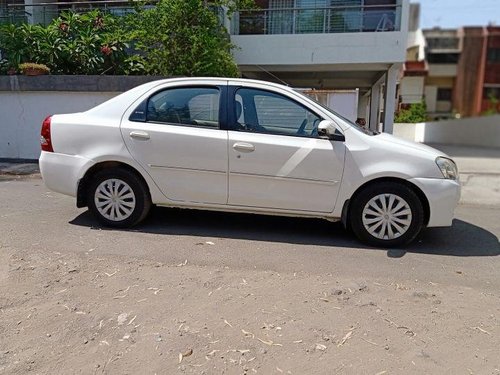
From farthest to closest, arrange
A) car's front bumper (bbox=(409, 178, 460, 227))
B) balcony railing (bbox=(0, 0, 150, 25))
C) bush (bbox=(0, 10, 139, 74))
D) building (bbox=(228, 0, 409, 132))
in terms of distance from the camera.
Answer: balcony railing (bbox=(0, 0, 150, 25)) → building (bbox=(228, 0, 409, 132)) → bush (bbox=(0, 10, 139, 74)) → car's front bumper (bbox=(409, 178, 460, 227))

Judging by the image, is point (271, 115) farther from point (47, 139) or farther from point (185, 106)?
point (47, 139)

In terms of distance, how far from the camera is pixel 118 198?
4488 millimetres

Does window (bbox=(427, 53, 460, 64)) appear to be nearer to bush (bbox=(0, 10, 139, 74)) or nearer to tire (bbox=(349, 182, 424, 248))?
tire (bbox=(349, 182, 424, 248))

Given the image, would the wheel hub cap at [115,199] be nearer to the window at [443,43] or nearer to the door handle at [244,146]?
the door handle at [244,146]

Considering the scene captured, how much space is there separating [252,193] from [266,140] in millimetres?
572

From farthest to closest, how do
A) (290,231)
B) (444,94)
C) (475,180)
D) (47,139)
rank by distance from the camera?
(475,180)
(444,94)
(290,231)
(47,139)

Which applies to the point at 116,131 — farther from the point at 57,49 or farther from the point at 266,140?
the point at 57,49

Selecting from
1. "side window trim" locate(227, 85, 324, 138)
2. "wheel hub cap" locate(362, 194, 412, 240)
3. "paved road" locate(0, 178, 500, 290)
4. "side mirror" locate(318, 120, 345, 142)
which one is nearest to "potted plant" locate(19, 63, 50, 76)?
"paved road" locate(0, 178, 500, 290)

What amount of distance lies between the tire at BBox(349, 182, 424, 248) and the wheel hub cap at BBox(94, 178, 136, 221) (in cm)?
238

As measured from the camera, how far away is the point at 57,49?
9281 millimetres

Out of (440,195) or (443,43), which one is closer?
(440,195)

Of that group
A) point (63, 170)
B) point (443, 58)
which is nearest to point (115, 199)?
point (63, 170)

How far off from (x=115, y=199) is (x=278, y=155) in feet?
6.09

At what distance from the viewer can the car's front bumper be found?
13.3ft
